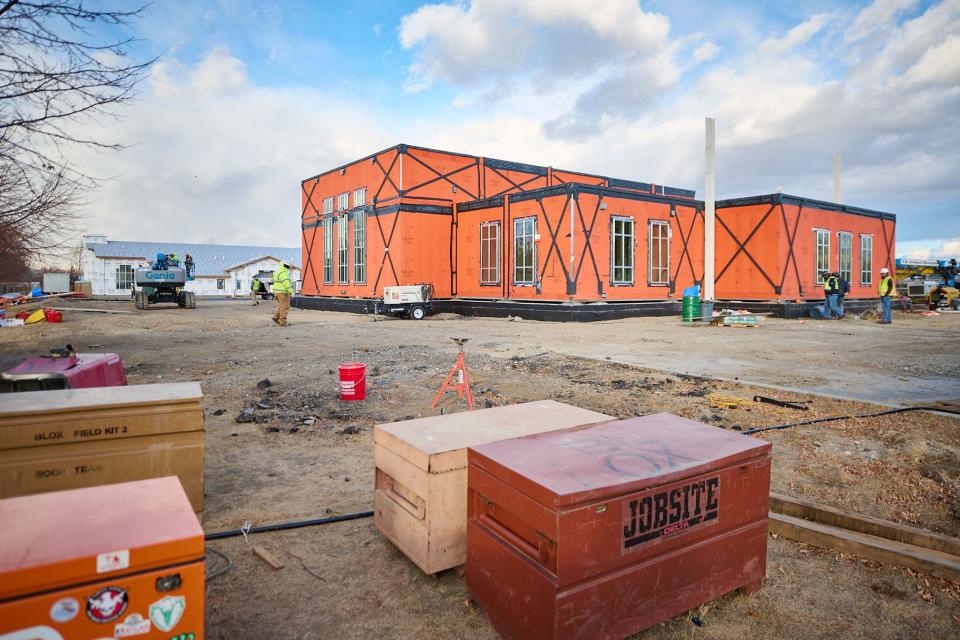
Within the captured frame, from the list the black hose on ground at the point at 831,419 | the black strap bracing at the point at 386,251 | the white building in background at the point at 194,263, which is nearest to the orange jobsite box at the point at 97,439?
the black hose on ground at the point at 831,419

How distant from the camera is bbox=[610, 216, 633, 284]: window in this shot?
20.0 meters

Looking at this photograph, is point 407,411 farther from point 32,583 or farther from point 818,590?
point 32,583

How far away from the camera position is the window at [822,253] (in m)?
22.9

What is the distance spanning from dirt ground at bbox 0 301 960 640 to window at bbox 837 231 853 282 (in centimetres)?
1262

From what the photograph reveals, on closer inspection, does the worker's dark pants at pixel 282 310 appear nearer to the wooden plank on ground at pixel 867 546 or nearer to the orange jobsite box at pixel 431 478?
the orange jobsite box at pixel 431 478

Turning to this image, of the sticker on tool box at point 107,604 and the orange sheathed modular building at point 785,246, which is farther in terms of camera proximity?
the orange sheathed modular building at point 785,246

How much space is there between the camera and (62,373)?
13.5 feet

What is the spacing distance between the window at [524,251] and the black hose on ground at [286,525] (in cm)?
1707

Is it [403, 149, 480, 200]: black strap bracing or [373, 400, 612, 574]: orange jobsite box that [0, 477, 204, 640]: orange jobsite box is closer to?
[373, 400, 612, 574]: orange jobsite box

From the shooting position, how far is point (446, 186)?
24422 mm

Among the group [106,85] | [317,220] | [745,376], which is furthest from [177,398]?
[317,220]

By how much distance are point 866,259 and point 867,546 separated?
27.5 m

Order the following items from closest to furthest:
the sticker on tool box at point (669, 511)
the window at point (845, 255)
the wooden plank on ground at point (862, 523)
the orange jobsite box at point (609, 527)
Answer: the orange jobsite box at point (609, 527), the sticker on tool box at point (669, 511), the wooden plank on ground at point (862, 523), the window at point (845, 255)

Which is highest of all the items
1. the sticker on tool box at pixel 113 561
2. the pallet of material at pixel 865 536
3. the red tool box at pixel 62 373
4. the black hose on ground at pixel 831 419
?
the red tool box at pixel 62 373
